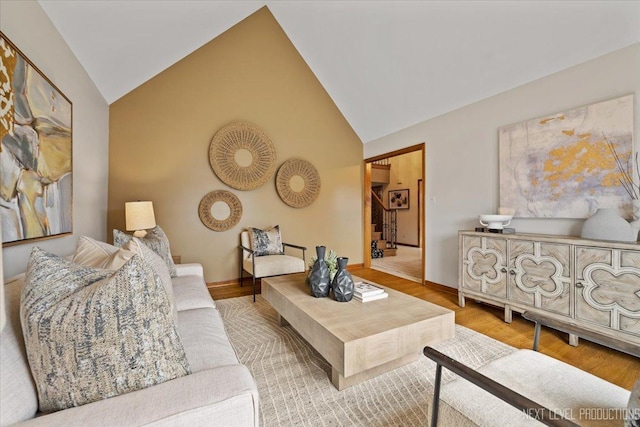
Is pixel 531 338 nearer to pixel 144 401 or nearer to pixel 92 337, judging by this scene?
pixel 144 401

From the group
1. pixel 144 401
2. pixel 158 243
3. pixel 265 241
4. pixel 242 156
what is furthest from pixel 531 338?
pixel 242 156

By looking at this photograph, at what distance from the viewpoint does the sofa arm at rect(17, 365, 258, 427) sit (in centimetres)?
67

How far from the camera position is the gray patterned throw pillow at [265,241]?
3.60 m

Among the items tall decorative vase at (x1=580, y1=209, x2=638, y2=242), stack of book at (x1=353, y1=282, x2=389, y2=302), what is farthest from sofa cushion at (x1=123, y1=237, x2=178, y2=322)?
tall decorative vase at (x1=580, y1=209, x2=638, y2=242)

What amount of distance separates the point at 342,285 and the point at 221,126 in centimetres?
306

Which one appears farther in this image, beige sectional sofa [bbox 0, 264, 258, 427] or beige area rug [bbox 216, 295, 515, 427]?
beige area rug [bbox 216, 295, 515, 427]

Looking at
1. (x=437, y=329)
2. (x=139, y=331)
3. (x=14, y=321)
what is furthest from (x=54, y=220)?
(x=437, y=329)

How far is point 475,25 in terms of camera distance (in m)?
2.56

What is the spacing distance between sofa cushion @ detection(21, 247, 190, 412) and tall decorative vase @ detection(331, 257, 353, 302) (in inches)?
46.3

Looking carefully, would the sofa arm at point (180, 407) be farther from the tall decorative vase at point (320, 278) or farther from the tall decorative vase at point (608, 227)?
the tall decorative vase at point (608, 227)

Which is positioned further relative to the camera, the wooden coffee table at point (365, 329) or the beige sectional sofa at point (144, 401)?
the wooden coffee table at point (365, 329)

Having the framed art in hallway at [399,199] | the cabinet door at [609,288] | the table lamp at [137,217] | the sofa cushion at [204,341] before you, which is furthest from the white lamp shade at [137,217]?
the framed art in hallway at [399,199]

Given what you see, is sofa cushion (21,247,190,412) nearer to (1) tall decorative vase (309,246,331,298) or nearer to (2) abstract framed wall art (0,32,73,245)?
(2) abstract framed wall art (0,32,73,245)

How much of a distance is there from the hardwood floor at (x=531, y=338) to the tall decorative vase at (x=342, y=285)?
1322mm
